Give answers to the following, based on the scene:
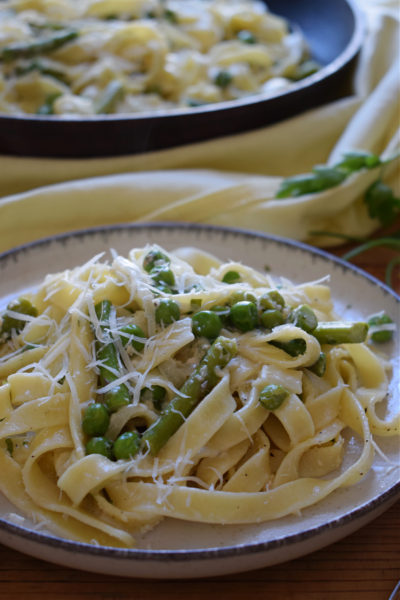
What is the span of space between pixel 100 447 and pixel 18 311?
86cm

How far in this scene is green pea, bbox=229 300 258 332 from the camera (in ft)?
8.91

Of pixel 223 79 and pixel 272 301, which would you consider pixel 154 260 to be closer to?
pixel 272 301

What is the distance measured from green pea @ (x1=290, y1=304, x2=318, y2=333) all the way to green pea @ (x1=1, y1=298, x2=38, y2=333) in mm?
1093

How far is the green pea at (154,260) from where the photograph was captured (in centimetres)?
300

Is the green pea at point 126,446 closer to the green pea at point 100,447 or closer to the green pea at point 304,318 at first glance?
the green pea at point 100,447

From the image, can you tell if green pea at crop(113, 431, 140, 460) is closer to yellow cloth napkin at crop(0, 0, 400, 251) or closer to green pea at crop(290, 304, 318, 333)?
green pea at crop(290, 304, 318, 333)

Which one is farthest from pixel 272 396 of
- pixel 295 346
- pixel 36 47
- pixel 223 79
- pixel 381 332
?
pixel 36 47

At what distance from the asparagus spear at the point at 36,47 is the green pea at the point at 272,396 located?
3.45 metres

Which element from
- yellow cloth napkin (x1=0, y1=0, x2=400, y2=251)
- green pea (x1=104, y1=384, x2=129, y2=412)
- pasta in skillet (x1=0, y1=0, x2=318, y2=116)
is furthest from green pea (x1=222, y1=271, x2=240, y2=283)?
pasta in skillet (x1=0, y1=0, x2=318, y2=116)

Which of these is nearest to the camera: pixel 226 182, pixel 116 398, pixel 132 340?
pixel 116 398

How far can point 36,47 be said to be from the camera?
500 centimetres

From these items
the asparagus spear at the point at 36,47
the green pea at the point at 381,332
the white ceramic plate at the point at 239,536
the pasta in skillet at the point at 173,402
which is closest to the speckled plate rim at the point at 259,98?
the asparagus spear at the point at 36,47

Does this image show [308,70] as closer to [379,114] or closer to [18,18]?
[379,114]

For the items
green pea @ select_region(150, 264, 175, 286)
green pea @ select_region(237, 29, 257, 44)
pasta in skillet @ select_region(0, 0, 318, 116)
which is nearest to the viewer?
green pea @ select_region(150, 264, 175, 286)
